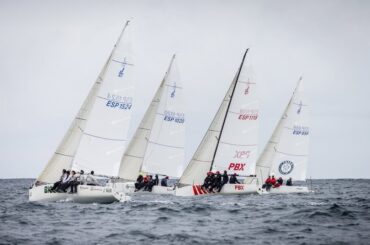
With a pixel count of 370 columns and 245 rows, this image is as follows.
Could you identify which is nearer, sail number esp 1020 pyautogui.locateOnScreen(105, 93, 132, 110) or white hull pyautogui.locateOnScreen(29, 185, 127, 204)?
white hull pyautogui.locateOnScreen(29, 185, 127, 204)

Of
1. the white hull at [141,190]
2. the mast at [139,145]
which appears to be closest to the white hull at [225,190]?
the white hull at [141,190]

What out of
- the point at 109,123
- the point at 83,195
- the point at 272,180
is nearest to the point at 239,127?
the point at 272,180

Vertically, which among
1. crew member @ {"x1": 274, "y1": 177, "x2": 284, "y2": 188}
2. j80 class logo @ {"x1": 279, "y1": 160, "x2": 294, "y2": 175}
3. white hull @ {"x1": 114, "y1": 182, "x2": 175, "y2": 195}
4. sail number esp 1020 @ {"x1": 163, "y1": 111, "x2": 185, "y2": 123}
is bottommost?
white hull @ {"x1": 114, "y1": 182, "x2": 175, "y2": 195}

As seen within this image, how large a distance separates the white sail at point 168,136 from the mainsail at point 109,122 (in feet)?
43.3

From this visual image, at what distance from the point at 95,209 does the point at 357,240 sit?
13566 mm

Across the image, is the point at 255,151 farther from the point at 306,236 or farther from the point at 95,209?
the point at 306,236

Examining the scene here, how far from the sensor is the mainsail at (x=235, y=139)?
43312 mm

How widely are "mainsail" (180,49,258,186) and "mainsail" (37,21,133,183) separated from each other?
923cm

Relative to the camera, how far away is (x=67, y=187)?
33.4 m

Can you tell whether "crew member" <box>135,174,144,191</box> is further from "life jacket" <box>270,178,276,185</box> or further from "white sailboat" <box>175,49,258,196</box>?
"life jacket" <box>270,178,276,185</box>

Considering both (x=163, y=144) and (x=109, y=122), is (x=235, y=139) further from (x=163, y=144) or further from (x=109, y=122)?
(x=109, y=122)

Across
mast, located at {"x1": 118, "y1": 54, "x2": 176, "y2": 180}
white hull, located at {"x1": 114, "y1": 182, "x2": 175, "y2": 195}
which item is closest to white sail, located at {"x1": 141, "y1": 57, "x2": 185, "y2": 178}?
mast, located at {"x1": 118, "y1": 54, "x2": 176, "y2": 180}

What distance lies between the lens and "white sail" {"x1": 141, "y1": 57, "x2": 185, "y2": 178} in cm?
4841

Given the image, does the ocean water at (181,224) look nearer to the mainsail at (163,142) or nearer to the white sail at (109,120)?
the white sail at (109,120)
